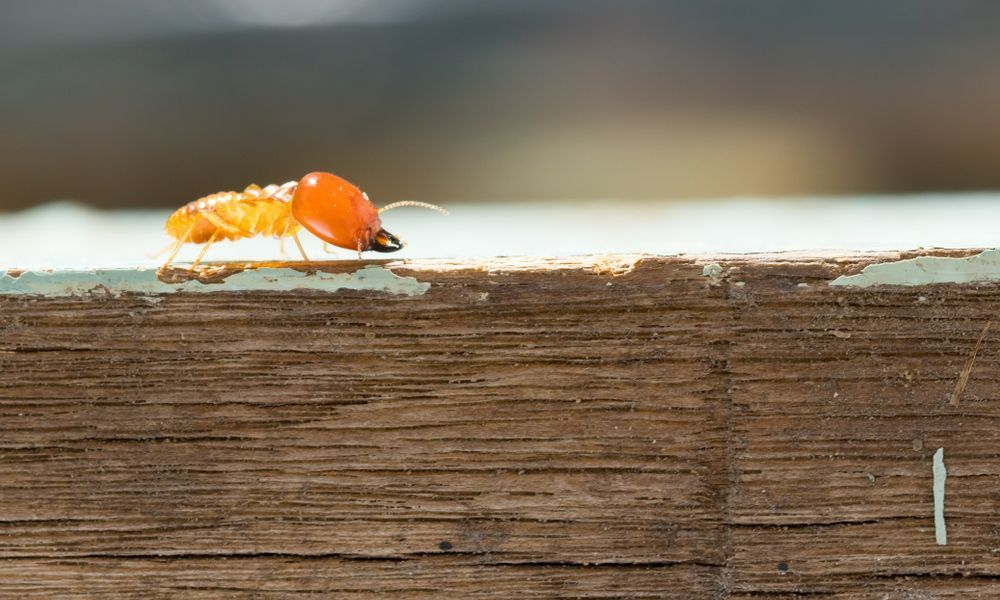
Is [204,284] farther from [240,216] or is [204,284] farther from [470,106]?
[470,106]

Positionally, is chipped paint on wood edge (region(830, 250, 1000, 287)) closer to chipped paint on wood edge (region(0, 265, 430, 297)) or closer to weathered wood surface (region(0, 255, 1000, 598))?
weathered wood surface (region(0, 255, 1000, 598))

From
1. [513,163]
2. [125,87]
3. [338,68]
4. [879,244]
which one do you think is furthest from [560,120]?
[879,244]

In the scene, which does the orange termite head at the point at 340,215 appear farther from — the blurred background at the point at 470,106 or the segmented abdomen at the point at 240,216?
the blurred background at the point at 470,106

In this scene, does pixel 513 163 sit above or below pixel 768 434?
above

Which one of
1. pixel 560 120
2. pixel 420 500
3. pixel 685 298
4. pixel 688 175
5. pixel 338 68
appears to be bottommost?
pixel 420 500

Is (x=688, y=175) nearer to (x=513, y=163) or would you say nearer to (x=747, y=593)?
(x=513, y=163)

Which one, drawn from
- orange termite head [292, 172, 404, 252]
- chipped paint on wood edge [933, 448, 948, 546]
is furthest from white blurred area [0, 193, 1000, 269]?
chipped paint on wood edge [933, 448, 948, 546]

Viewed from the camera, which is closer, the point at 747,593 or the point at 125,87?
the point at 747,593

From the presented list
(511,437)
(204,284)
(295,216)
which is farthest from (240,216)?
(511,437)
